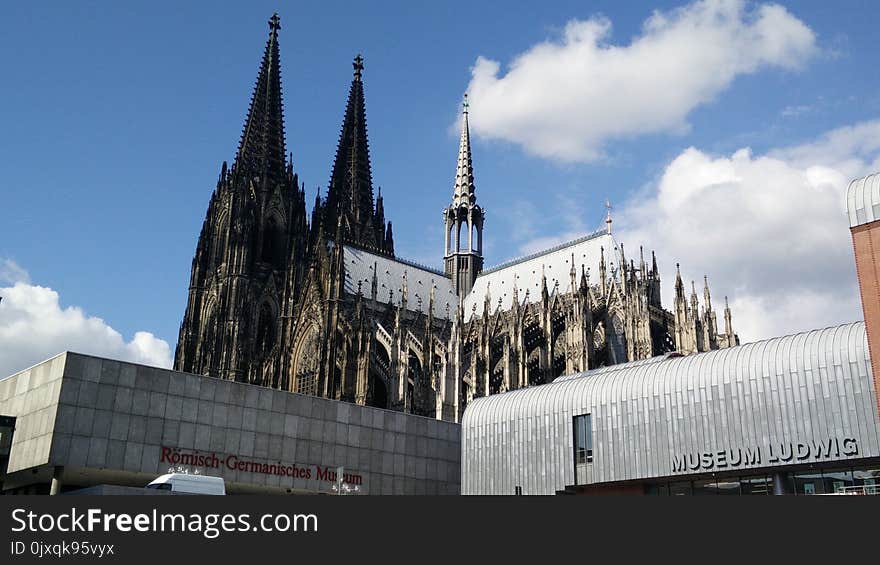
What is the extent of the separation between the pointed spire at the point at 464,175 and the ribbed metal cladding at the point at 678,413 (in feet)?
141

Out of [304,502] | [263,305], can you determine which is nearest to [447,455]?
[304,502]

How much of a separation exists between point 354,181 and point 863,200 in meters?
63.4

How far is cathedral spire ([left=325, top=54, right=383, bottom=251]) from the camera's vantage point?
82438 mm

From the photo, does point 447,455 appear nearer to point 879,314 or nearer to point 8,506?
point 879,314

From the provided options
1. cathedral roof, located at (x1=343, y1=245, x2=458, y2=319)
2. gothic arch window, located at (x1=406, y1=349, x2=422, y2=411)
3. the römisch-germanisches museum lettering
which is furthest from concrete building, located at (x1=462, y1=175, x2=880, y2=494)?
cathedral roof, located at (x1=343, y1=245, x2=458, y2=319)

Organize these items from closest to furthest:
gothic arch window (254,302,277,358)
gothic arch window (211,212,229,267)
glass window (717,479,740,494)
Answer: glass window (717,479,740,494)
gothic arch window (254,302,277,358)
gothic arch window (211,212,229,267)

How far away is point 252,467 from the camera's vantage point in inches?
1256

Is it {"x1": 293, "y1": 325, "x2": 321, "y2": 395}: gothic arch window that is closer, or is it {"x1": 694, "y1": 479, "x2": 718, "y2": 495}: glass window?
{"x1": 694, "y1": 479, "x2": 718, "y2": 495}: glass window

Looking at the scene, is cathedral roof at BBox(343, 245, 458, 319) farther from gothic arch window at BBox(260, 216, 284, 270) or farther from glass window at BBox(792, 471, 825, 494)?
glass window at BBox(792, 471, 825, 494)

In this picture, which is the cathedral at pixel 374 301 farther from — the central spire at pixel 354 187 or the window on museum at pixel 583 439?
the window on museum at pixel 583 439

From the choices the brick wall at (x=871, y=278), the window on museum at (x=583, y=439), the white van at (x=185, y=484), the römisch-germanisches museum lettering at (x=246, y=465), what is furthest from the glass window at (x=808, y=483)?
the white van at (x=185, y=484)

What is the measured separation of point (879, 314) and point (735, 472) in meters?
6.74

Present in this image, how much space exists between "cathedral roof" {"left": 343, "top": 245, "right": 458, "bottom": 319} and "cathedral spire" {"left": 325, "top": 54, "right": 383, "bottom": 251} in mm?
9266

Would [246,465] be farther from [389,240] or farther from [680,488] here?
[389,240]
